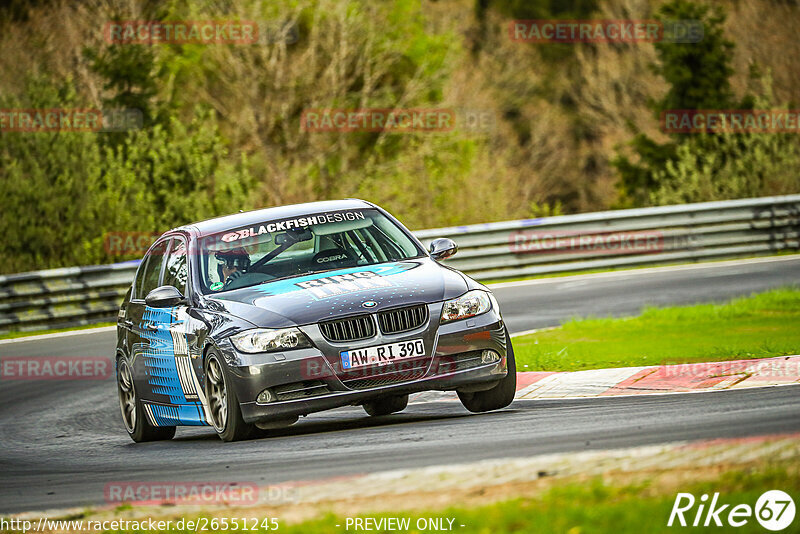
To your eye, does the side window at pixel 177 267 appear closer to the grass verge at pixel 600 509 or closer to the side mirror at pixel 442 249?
the side mirror at pixel 442 249

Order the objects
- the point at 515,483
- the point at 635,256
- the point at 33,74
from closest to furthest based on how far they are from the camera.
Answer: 1. the point at 515,483
2. the point at 635,256
3. the point at 33,74

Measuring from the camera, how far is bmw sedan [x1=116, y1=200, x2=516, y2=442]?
8.17 metres

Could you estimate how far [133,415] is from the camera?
33.6 ft

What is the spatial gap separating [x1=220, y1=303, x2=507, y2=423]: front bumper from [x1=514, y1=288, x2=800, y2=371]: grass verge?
9.24 ft

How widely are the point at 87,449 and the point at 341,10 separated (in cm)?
2841

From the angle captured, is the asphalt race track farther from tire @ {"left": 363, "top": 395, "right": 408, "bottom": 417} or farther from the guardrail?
the guardrail

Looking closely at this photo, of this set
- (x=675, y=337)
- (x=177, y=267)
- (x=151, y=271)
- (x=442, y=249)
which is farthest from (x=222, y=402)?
(x=675, y=337)

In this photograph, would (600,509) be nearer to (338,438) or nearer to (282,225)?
(338,438)

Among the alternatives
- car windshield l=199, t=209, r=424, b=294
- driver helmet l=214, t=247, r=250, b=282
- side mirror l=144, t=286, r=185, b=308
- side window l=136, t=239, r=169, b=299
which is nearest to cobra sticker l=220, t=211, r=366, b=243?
car windshield l=199, t=209, r=424, b=294

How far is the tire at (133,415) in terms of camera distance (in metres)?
10.1

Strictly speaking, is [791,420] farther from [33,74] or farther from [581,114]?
[581,114]

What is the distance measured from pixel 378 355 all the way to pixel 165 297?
73.2 inches

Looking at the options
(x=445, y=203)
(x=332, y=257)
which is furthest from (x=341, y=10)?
(x=332, y=257)

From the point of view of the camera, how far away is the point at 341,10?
36562 mm
